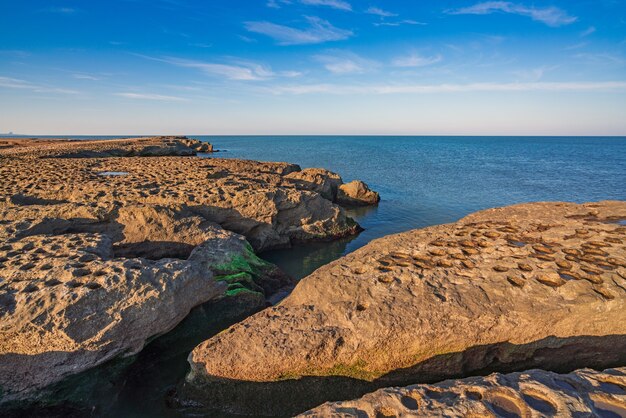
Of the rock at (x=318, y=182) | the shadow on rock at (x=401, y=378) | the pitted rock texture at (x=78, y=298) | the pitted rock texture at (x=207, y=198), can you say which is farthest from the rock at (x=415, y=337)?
the rock at (x=318, y=182)

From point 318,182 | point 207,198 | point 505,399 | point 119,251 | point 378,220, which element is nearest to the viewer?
point 505,399

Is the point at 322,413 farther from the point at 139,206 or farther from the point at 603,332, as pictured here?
the point at 139,206

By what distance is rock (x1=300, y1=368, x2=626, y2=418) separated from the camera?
399 centimetres

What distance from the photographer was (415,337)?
595 cm

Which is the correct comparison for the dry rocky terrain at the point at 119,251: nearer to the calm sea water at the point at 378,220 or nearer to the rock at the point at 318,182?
the rock at the point at 318,182

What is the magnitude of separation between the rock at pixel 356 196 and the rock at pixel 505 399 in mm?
18731

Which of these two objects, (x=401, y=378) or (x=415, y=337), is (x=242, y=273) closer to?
(x=401, y=378)

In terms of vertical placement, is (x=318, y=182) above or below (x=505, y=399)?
above

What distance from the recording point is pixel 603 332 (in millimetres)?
6023

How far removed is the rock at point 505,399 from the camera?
3994mm

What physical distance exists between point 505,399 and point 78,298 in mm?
6962

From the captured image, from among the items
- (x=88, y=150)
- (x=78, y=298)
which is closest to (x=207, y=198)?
(x=78, y=298)

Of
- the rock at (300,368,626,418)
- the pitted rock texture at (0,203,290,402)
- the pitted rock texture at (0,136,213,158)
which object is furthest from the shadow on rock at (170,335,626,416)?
the pitted rock texture at (0,136,213,158)

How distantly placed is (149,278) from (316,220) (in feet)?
32.4
